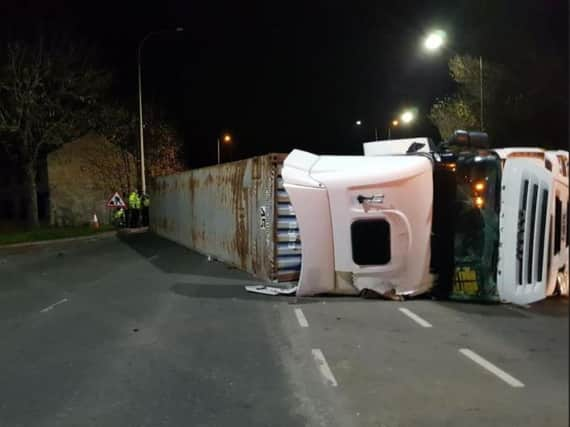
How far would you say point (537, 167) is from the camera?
1.22 m

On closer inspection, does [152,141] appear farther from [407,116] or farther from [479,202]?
[479,202]

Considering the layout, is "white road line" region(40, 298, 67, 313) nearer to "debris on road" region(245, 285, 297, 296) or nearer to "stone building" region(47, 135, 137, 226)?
→ "debris on road" region(245, 285, 297, 296)

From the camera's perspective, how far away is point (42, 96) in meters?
20.7

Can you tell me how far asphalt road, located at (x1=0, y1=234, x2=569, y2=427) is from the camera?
57.0 inches

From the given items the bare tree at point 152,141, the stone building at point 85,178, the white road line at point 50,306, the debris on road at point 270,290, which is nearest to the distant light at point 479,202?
the debris on road at point 270,290

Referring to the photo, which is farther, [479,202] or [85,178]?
[85,178]

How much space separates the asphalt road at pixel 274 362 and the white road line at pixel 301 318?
2 centimetres

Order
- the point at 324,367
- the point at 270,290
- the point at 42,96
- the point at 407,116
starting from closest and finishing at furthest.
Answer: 1. the point at 407,116
2. the point at 324,367
3. the point at 270,290
4. the point at 42,96

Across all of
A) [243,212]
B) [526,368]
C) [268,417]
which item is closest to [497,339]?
[526,368]

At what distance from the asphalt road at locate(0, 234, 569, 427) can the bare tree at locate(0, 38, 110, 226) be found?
578 inches

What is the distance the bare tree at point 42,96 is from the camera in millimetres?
20156

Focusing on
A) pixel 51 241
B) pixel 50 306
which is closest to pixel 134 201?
pixel 51 241

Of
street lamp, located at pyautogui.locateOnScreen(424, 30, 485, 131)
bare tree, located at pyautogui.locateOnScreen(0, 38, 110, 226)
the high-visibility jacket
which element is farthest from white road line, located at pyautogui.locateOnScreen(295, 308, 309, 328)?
the high-visibility jacket

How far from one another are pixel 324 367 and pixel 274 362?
516 mm
